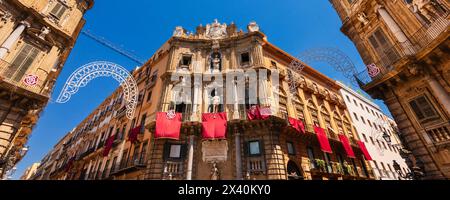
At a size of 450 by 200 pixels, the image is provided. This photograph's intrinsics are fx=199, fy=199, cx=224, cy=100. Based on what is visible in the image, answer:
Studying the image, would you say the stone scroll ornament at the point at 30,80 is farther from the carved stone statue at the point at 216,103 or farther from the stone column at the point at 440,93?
the stone column at the point at 440,93

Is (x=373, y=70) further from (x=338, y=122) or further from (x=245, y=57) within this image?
(x=338, y=122)

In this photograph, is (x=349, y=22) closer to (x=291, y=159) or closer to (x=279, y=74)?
(x=279, y=74)

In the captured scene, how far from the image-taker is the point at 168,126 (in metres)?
16.0

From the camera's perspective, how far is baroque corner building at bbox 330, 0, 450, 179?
9555mm

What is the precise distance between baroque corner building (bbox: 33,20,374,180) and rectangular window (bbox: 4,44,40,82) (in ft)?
29.1

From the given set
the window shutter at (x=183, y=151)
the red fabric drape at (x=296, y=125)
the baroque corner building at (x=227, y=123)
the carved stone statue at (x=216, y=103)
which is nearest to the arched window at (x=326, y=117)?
the baroque corner building at (x=227, y=123)

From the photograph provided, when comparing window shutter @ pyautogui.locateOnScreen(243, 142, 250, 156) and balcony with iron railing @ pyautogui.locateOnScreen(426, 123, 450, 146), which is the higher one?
window shutter @ pyautogui.locateOnScreen(243, 142, 250, 156)

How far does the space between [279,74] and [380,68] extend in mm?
9531

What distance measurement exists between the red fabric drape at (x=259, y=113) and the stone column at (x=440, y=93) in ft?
30.6

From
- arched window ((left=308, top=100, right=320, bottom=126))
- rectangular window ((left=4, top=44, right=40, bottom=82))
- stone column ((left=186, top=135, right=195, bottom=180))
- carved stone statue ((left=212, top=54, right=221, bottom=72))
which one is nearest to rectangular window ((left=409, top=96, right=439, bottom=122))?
arched window ((left=308, top=100, right=320, bottom=126))

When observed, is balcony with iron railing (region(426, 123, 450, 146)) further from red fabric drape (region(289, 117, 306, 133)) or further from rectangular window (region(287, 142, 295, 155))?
rectangular window (region(287, 142, 295, 155))

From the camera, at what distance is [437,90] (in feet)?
32.3

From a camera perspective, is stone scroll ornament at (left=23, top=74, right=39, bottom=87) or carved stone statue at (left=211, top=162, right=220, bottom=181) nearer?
stone scroll ornament at (left=23, top=74, right=39, bottom=87)

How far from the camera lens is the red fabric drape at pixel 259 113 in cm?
1600
